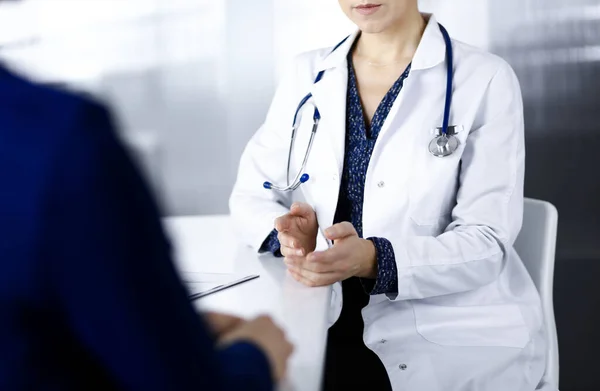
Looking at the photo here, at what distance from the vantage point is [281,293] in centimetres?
119

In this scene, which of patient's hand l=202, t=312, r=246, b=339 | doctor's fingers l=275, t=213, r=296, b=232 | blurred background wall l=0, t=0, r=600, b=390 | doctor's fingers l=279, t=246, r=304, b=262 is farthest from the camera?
blurred background wall l=0, t=0, r=600, b=390

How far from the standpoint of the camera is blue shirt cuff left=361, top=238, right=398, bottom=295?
1.30m

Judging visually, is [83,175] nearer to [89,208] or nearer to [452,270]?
[89,208]

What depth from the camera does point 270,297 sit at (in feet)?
3.80

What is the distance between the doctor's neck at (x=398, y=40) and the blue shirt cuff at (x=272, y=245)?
0.47 m

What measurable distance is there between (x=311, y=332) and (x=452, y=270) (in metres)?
0.48

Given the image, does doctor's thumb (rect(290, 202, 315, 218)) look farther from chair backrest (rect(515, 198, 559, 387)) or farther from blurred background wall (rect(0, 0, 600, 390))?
blurred background wall (rect(0, 0, 600, 390))

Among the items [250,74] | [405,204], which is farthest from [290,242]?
[250,74]

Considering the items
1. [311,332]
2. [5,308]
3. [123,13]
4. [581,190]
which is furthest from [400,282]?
[123,13]

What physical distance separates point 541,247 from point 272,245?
1.86 ft

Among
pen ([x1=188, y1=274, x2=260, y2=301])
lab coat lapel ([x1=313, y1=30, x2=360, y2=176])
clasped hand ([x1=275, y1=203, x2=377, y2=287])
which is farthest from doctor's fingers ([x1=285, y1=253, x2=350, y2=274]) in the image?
lab coat lapel ([x1=313, y1=30, x2=360, y2=176])

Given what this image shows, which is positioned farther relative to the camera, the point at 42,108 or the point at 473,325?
the point at 473,325

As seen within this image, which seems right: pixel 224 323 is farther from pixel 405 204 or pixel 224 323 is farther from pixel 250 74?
pixel 250 74

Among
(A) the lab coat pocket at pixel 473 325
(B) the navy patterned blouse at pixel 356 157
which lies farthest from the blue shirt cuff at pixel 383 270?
(B) the navy patterned blouse at pixel 356 157
